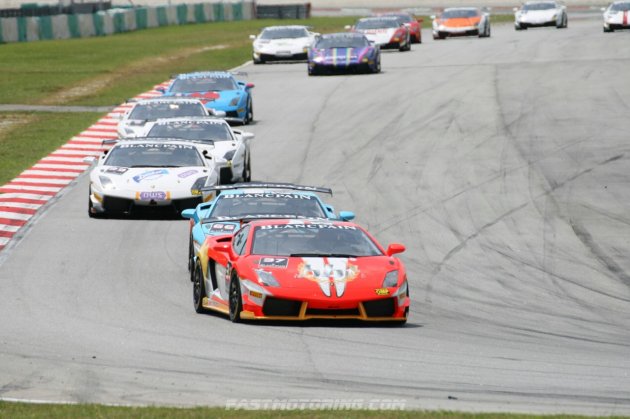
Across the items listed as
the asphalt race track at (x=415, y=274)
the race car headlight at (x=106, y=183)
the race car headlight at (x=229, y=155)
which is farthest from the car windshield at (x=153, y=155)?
the asphalt race track at (x=415, y=274)

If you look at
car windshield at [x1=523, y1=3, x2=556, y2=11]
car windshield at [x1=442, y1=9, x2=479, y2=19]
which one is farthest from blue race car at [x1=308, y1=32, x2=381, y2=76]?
car windshield at [x1=523, y1=3, x2=556, y2=11]

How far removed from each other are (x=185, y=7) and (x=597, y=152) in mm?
55054

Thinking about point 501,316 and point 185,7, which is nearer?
point 501,316

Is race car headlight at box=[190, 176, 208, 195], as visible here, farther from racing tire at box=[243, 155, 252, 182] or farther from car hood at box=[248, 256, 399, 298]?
car hood at box=[248, 256, 399, 298]

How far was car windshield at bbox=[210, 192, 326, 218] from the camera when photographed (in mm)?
17078

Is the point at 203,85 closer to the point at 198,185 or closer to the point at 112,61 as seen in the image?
the point at 198,185

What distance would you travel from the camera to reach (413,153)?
28.2 meters

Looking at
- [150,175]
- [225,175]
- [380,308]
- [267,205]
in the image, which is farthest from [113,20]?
[380,308]

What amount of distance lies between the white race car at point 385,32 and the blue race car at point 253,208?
33.3 meters

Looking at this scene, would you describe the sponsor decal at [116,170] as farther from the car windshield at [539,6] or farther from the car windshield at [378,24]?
the car windshield at [539,6]

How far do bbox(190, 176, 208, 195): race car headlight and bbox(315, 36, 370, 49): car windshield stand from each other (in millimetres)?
21091

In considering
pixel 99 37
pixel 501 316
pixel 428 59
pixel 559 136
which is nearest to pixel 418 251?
pixel 501 316

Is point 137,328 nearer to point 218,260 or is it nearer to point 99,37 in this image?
point 218,260

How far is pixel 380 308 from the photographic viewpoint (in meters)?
13.6
